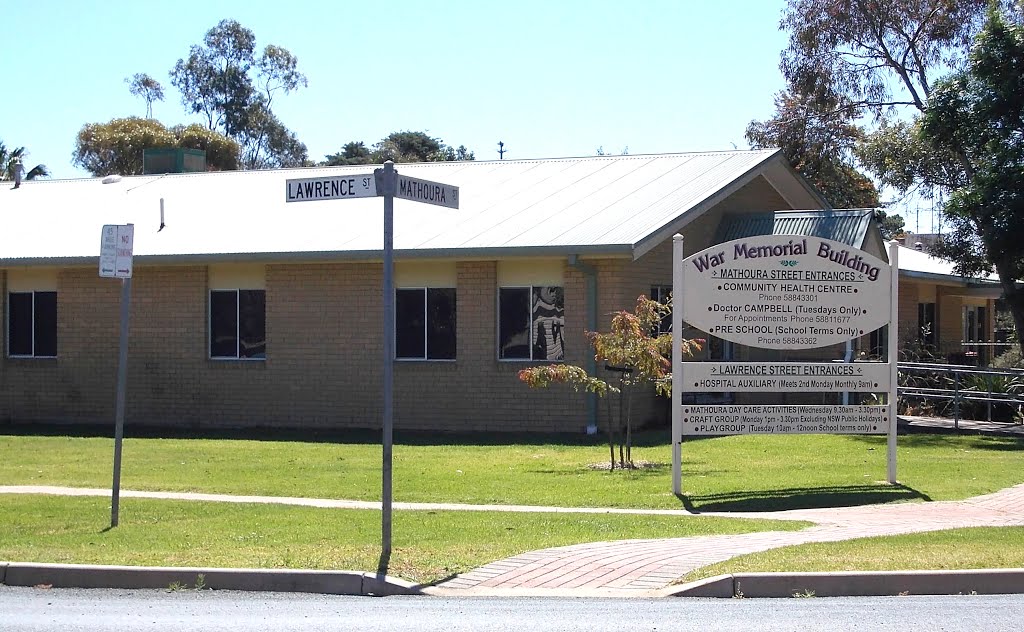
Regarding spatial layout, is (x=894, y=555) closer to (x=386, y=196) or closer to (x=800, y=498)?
(x=800, y=498)

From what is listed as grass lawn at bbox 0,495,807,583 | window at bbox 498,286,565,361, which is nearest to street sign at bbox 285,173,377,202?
grass lawn at bbox 0,495,807,583

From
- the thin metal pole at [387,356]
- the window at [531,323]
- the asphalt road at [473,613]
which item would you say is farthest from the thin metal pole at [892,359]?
the window at [531,323]

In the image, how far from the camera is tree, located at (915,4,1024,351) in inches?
820

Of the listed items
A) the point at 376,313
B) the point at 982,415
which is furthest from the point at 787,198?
the point at 376,313

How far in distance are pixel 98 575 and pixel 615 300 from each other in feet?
41.2

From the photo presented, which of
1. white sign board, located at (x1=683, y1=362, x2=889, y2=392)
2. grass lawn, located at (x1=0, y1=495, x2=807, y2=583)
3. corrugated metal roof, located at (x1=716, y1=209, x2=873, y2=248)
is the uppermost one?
corrugated metal roof, located at (x1=716, y1=209, x2=873, y2=248)

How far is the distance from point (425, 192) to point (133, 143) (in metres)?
53.8

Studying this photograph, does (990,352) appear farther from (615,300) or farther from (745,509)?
(745,509)

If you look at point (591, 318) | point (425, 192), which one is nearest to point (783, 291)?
point (425, 192)

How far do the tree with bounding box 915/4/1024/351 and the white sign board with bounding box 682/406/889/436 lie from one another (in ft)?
23.7

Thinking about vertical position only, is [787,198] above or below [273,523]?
above

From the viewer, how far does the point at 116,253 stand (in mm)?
11992

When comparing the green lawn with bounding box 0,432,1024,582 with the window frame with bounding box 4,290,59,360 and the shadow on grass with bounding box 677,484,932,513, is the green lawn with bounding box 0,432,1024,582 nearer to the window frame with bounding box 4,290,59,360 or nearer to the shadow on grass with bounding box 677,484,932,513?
the shadow on grass with bounding box 677,484,932,513

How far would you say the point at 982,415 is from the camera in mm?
24750
